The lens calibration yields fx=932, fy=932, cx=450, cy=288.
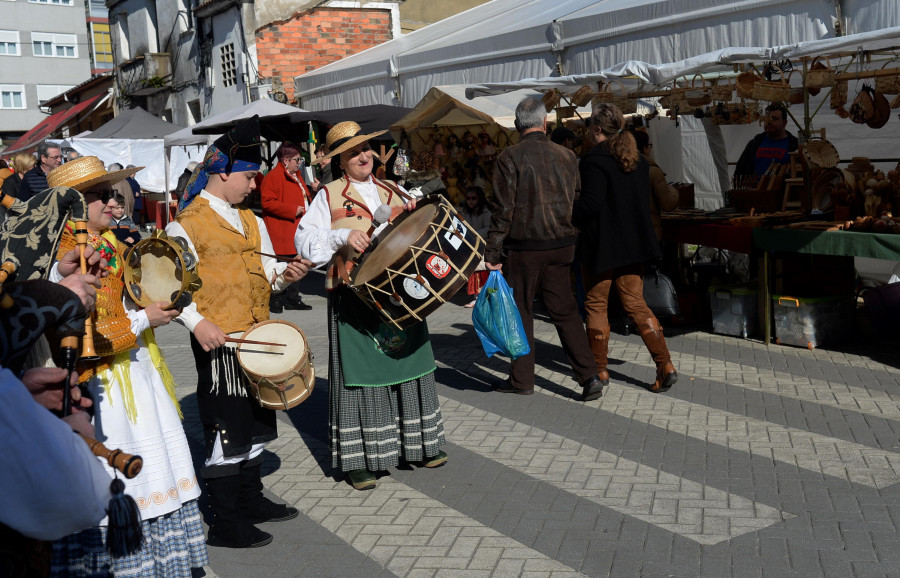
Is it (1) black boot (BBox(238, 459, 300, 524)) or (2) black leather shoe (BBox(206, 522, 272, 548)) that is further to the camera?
(1) black boot (BBox(238, 459, 300, 524))

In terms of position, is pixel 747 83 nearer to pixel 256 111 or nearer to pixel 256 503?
pixel 256 503

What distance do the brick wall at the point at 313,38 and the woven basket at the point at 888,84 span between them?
53.3 ft

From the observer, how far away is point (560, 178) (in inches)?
256

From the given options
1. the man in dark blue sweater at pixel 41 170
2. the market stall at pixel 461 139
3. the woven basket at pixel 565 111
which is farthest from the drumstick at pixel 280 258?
the man in dark blue sweater at pixel 41 170

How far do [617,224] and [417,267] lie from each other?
2.61m

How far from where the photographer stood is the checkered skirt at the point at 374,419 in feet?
16.6

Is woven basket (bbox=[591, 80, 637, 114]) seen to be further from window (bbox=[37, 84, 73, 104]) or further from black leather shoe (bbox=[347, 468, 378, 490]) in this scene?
window (bbox=[37, 84, 73, 104])

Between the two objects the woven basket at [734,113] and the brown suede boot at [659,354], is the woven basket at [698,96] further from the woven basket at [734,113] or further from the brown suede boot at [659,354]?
the brown suede boot at [659,354]

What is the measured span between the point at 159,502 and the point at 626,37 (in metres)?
8.83

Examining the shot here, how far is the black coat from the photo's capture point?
673 centimetres

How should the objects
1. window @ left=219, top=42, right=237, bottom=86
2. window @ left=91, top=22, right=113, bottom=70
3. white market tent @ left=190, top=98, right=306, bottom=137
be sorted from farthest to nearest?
1. window @ left=91, top=22, right=113, bottom=70
2. window @ left=219, top=42, right=237, bottom=86
3. white market tent @ left=190, top=98, right=306, bottom=137

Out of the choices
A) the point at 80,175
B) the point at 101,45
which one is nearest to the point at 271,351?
the point at 80,175

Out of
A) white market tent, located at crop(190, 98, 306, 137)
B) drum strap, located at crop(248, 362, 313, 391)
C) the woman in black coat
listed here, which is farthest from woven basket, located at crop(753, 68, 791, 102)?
white market tent, located at crop(190, 98, 306, 137)

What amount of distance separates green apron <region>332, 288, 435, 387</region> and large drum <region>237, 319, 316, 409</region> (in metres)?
0.57
